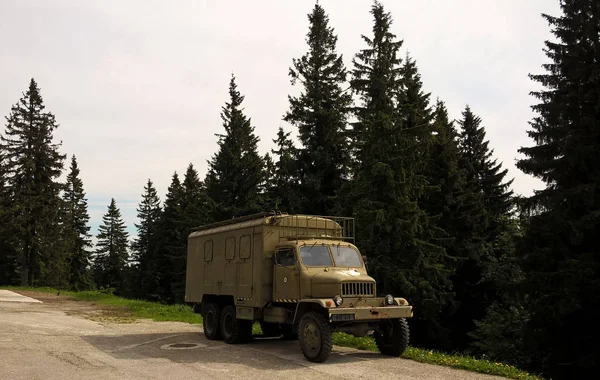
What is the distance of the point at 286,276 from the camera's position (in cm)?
1212

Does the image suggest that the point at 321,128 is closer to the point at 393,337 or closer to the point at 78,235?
the point at 393,337

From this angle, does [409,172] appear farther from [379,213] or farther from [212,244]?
[212,244]

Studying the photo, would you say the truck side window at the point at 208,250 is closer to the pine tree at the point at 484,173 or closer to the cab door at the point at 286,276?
the cab door at the point at 286,276

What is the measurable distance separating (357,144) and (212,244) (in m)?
14.7

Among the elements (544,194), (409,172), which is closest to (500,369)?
(544,194)

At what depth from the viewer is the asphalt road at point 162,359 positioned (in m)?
9.32

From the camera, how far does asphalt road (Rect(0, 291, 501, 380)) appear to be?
9.32m

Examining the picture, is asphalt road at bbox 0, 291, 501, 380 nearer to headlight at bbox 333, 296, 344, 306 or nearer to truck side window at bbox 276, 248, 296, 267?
headlight at bbox 333, 296, 344, 306

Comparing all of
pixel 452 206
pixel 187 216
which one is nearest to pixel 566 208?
pixel 452 206

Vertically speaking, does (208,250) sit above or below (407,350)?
above

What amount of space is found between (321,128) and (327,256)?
2202 cm

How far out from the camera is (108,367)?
1003cm

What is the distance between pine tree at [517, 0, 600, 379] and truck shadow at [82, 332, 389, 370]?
10118 mm

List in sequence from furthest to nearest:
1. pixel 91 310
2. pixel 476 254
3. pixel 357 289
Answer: pixel 476 254, pixel 91 310, pixel 357 289
